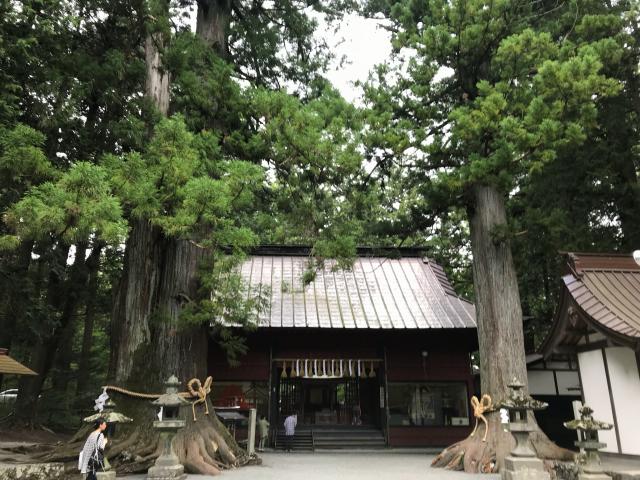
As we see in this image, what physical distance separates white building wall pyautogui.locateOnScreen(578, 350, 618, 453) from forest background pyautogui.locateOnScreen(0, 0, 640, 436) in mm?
2261

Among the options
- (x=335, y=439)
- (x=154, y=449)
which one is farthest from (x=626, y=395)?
(x=335, y=439)

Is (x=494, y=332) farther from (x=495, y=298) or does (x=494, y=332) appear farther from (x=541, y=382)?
(x=541, y=382)

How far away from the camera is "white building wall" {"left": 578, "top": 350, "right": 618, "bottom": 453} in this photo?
22.5 feet

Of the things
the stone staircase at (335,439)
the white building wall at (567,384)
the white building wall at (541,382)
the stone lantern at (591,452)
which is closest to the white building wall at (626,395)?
the stone lantern at (591,452)

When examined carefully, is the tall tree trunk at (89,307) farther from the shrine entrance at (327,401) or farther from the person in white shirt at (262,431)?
the person in white shirt at (262,431)

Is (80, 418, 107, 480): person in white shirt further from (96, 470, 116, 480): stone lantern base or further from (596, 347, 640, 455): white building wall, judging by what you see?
(596, 347, 640, 455): white building wall

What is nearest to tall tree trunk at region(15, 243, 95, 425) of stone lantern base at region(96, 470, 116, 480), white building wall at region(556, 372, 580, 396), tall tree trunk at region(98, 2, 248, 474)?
tall tree trunk at region(98, 2, 248, 474)

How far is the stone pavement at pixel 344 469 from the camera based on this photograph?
7047mm

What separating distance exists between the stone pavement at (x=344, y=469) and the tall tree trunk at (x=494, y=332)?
51 cm

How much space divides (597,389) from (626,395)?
592 mm

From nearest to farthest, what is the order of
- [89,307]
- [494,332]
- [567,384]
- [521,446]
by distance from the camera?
1. [521,446]
2. [494,332]
3. [567,384]
4. [89,307]

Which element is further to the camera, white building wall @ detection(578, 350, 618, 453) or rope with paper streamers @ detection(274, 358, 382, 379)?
rope with paper streamers @ detection(274, 358, 382, 379)

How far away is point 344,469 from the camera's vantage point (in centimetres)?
815

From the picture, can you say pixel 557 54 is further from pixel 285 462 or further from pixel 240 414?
pixel 240 414
